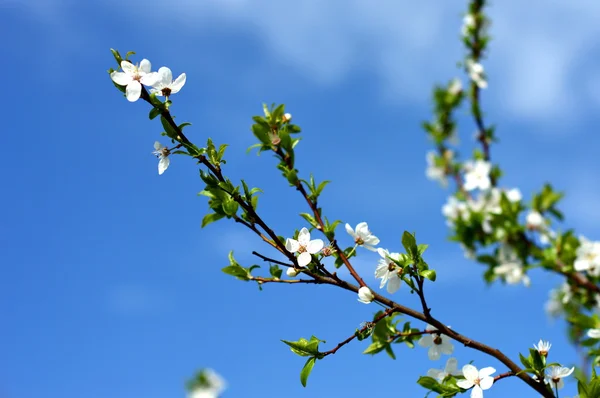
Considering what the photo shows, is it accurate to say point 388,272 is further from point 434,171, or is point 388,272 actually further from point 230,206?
point 434,171

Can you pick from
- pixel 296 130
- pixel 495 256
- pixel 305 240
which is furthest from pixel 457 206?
pixel 305 240

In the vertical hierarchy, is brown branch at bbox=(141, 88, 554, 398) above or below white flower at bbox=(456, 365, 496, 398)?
above

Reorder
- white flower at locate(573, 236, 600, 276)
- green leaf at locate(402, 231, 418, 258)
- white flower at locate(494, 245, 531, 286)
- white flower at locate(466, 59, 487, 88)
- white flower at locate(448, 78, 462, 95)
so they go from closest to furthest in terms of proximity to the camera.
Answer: green leaf at locate(402, 231, 418, 258) < white flower at locate(573, 236, 600, 276) < white flower at locate(494, 245, 531, 286) < white flower at locate(466, 59, 487, 88) < white flower at locate(448, 78, 462, 95)

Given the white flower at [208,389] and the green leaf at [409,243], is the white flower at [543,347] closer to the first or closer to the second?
the green leaf at [409,243]

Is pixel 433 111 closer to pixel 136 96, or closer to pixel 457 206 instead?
pixel 457 206

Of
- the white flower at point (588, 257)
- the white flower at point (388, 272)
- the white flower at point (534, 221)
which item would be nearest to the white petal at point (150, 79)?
the white flower at point (388, 272)

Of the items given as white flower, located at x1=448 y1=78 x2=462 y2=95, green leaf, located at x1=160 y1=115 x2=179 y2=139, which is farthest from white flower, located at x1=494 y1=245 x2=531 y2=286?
green leaf, located at x1=160 y1=115 x2=179 y2=139

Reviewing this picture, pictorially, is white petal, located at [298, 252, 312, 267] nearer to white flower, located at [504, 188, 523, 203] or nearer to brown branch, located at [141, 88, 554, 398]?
brown branch, located at [141, 88, 554, 398]
